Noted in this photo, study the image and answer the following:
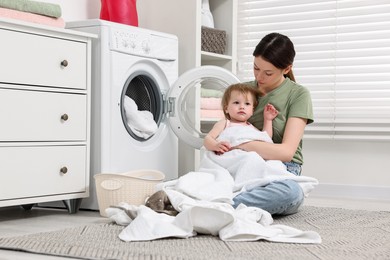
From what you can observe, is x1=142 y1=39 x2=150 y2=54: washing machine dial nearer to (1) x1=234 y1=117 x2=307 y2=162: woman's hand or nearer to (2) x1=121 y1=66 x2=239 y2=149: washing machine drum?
(2) x1=121 y1=66 x2=239 y2=149: washing machine drum

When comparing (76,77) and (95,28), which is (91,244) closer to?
(76,77)

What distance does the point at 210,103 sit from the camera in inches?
140

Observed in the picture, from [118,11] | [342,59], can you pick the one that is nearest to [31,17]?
[118,11]

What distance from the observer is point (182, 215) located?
2029 mm

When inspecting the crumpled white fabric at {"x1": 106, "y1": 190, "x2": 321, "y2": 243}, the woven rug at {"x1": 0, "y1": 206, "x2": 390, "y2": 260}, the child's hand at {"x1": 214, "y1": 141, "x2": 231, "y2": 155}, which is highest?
the child's hand at {"x1": 214, "y1": 141, "x2": 231, "y2": 155}

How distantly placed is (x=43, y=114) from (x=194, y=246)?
1.07 metres

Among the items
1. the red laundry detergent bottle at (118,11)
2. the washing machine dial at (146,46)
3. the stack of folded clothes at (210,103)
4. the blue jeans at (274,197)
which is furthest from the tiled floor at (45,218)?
the red laundry detergent bottle at (118,11)

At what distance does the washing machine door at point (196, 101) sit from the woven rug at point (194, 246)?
3.37 feet

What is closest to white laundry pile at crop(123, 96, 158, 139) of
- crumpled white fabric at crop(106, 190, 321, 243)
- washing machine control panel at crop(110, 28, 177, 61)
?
washing machine control panel at crop(110, 28, 177, 61)

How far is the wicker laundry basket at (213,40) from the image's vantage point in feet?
12.1

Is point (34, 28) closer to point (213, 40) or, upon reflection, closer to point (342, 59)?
point (213, 40)

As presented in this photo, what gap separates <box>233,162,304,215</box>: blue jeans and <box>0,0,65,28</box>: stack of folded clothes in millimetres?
1070

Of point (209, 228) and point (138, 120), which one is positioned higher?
point (138, 120)

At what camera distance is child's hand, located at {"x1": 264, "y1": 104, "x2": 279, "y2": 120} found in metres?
2.71
